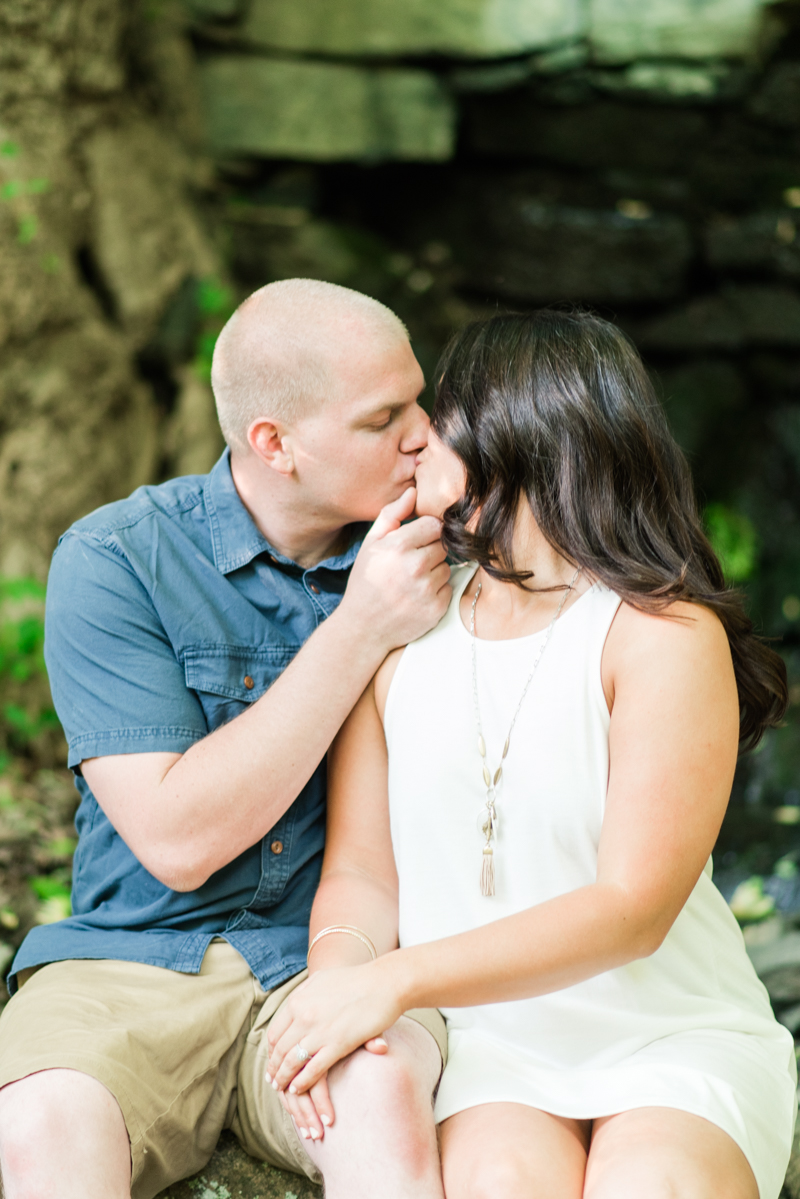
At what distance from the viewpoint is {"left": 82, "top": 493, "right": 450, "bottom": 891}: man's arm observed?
5.74ft

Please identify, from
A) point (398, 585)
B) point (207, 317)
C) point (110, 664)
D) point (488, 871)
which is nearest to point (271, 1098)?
point (488, 871)

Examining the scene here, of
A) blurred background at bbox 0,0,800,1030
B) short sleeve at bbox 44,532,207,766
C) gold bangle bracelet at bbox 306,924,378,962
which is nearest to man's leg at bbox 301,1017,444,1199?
gold bangle bracelet at bbox 306,924,378,962

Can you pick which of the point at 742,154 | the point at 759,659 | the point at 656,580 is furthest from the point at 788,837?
the point at 742,154

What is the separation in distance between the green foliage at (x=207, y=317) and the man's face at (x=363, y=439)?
2.74 m

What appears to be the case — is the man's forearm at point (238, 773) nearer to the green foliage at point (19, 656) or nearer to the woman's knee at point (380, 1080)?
the woman's knee at point (380, 1080)

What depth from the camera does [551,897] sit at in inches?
64.4

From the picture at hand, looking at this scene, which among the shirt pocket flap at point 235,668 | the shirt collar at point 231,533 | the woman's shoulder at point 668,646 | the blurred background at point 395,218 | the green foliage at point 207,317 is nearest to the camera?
the woman's shoulder at point 668,646

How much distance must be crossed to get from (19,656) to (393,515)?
2425mm

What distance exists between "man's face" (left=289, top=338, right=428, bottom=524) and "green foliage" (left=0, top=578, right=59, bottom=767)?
2.16 meters

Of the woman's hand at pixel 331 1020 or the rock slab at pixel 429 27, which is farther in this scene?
the rock slab at pixel 429 27

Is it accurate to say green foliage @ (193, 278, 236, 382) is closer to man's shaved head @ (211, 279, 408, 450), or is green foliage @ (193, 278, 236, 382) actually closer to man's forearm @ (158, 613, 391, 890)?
man's shaved head @ (211, 279, 408, 450)

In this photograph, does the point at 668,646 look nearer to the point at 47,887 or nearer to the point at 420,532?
the point at 420,532

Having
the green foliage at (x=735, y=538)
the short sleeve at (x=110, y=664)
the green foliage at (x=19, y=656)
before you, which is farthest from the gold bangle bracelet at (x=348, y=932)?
the green foliage at (x=735, y=538)

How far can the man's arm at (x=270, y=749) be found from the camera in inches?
68.8
